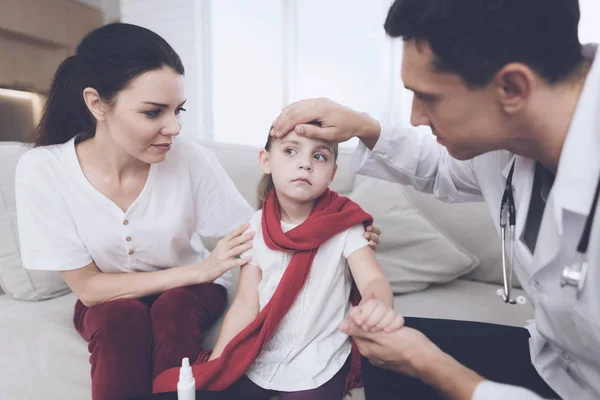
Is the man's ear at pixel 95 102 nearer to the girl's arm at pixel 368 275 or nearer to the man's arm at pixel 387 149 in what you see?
the man's arm at pixel 387 149

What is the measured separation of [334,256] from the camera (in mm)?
1152

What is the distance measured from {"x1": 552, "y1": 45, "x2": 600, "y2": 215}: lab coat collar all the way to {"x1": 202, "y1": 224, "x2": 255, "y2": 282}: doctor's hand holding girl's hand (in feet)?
2.45

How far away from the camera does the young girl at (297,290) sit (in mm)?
1034

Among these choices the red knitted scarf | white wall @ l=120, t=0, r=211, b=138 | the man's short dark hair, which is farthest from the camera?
white wall @ l=120, t=0, r=211, b=138

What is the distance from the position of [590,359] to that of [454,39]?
0.58 meters

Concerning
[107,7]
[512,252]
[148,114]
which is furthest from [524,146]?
[107,7]

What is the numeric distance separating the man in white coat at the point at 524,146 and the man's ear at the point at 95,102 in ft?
2.90

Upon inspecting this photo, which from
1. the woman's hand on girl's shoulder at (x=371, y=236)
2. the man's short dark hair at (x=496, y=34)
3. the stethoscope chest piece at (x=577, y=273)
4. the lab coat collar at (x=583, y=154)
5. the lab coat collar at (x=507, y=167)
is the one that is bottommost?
the woman's hand on girl's shoulder at (x=371, y=236)

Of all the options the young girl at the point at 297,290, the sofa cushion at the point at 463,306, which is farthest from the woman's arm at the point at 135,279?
the sofa cushion at the point at 463,306

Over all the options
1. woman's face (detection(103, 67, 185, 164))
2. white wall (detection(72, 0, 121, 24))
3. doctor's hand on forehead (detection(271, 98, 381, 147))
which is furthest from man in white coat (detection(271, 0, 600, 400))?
white wall (detection(72, 0, 121, 24))

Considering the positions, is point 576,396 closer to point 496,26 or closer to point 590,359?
point 590,359

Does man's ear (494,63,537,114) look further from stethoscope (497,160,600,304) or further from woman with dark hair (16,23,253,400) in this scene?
woman with dark hair (16,23,253,400)

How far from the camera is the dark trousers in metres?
0.97

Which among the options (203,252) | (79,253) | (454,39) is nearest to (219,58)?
(203,252)
